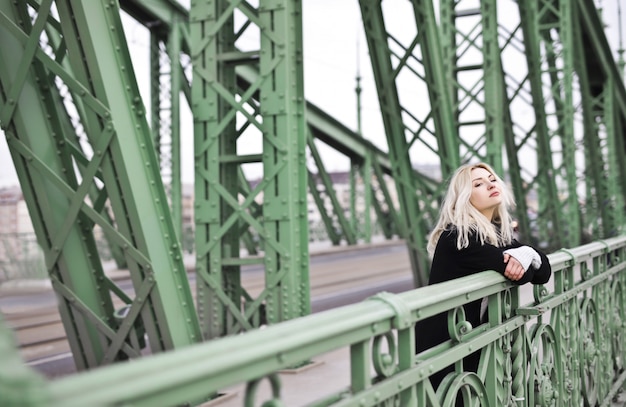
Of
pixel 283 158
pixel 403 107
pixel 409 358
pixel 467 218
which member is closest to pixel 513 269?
pixel 467 218

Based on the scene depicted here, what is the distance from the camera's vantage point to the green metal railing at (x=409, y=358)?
1150mm

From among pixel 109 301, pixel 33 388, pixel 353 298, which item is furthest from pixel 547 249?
pixel 33 388

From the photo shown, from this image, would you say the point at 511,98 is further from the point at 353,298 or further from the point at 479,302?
the point at 479,302

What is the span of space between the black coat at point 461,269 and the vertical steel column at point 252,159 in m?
2.75

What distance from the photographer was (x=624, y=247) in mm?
6102

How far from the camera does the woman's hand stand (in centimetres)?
315

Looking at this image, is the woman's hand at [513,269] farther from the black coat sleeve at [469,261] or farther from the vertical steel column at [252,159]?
the vertical steel column at [252,159]

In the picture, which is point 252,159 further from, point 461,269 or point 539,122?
point 539,122

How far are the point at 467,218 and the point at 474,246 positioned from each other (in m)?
0.14

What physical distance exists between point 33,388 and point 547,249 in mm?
19142

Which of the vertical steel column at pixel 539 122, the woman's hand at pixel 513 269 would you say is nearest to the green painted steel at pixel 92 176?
the woman's hand at pixel 513 269

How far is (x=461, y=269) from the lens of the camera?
10.6 ft

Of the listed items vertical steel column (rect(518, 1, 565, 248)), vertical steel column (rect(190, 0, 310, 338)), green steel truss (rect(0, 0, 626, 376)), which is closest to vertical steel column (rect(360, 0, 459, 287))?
green steel truss (rect(0, 0, 626, 376))

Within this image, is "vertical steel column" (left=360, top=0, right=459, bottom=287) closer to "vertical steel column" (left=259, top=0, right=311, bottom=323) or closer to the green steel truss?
the green steel truss
